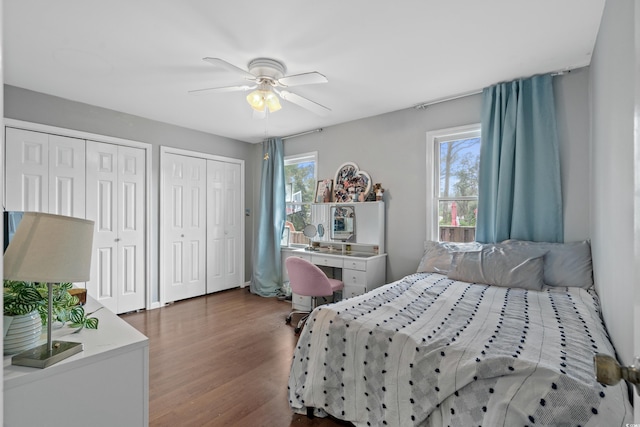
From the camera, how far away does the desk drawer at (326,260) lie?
3746mm

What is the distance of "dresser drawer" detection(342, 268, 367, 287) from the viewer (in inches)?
136

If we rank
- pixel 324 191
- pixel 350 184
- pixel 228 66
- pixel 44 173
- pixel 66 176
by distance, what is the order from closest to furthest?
pixel 228 66 → pixel 44 173 → pixel 66 176 → pixel 350 184 → pixel 324 191

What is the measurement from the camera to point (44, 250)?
104cm

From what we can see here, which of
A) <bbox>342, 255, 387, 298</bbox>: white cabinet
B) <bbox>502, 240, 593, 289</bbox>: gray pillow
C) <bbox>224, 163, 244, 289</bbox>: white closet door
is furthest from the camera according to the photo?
<bbox>224, 163, 244, 289</bbox>: white closet door

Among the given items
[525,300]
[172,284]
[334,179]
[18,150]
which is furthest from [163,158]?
[525,300]

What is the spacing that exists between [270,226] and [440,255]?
2.69 metres

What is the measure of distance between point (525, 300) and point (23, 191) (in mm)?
4545

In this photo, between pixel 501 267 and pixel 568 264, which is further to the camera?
pixel 501 267

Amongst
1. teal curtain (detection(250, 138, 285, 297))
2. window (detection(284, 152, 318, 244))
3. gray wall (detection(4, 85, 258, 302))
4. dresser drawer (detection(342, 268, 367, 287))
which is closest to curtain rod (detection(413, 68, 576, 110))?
window (detection(284, 152, 318, 244))

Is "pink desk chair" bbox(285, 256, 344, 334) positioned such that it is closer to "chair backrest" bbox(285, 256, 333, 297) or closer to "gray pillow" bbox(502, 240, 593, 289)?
"chair backrest" bbox(285, 256, 333, 297)

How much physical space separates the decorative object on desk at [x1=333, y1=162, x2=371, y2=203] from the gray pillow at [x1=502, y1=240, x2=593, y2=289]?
6.34ft

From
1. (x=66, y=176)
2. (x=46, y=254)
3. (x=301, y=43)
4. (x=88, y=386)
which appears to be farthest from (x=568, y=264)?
(x=66, y=176)

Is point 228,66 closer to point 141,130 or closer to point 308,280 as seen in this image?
point 308,280

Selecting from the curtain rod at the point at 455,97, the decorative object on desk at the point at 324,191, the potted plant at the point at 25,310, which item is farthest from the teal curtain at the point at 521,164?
the potted plant at the point at 25,310
